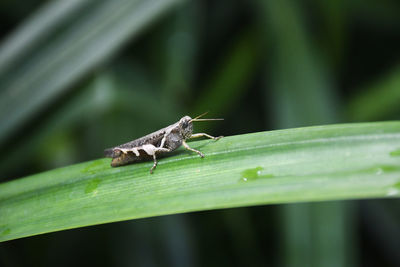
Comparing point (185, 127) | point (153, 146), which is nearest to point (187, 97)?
point (185, 127)

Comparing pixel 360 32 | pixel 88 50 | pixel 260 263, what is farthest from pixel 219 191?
pixel 360 32

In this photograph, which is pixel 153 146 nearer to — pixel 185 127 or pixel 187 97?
pixel 185 127

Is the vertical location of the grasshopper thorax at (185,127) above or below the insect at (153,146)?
above

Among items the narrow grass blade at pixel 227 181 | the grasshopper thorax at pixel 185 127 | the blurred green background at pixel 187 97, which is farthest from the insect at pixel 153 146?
the blurred green background at pixel 187 97

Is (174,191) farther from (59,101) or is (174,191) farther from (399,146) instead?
(59,101)

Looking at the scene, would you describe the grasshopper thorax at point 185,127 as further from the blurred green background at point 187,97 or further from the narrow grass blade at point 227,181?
the blurred green background at point 187,97
